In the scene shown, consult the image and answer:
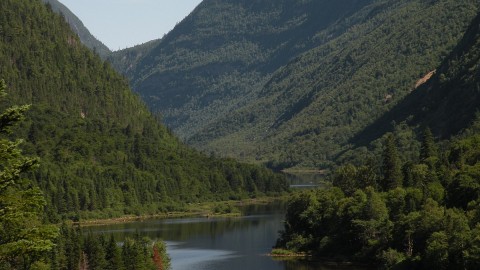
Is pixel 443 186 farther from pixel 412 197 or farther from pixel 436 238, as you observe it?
pixel 436 238

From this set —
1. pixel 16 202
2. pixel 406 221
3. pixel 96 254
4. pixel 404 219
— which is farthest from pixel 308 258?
pixel 16 202

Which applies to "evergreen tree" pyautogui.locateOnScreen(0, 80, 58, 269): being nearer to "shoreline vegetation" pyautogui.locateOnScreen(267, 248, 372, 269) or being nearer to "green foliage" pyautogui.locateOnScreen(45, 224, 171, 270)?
"green foliage" pyautogui.locateOnScreen(45, 224, 171, 270)

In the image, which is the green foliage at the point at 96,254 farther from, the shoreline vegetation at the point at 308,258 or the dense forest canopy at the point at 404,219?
the dense forest canopy at the point at 404,219

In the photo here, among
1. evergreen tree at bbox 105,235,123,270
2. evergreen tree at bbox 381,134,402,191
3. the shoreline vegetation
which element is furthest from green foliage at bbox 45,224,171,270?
evergreen tree at bbox 381,134,402,191

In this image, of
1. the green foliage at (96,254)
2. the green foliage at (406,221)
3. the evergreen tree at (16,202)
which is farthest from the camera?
the green foliage at (406,221)

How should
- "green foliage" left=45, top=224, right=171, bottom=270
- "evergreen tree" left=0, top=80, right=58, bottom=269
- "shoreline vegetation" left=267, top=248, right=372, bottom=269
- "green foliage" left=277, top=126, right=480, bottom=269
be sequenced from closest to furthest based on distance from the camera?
"evergreen tree" left=0, top=80, right=58, bottom=269 < "green foliage" left=45, top=224, right=171, bottom=270 < "green foliage" left=277, top=126, right=480, bottom=269 < "shoreline vegetation" left=267, top=248, right=372, bottom=269

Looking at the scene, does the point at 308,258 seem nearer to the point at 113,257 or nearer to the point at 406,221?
the point at 406,221

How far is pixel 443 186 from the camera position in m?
174

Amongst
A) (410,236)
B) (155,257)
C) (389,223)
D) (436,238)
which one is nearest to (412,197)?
(389,223)

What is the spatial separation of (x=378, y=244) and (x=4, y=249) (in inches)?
5139

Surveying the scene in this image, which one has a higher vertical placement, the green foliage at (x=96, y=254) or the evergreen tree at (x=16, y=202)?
the evergreen tree at (x=16, y=202)

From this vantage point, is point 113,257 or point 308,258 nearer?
point 113,257

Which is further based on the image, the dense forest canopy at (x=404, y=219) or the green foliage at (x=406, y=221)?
the dense forest canopy at (x=404, y=219)

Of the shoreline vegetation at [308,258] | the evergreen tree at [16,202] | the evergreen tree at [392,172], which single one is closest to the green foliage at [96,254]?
the shoreline vegetation at [308,258]
